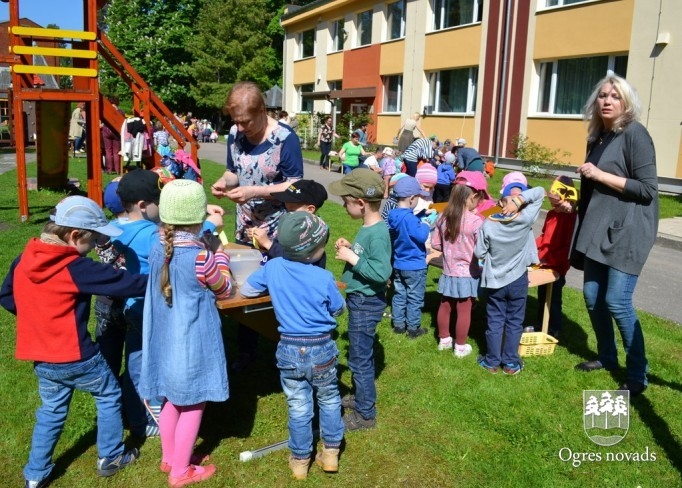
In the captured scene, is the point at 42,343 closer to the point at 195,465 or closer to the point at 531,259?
the point at 195,465

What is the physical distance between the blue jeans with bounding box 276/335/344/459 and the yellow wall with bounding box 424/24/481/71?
18460mm

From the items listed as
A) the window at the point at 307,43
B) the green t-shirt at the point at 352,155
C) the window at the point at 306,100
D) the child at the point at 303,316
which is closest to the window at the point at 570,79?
the green t-shirt at the point at 352,155

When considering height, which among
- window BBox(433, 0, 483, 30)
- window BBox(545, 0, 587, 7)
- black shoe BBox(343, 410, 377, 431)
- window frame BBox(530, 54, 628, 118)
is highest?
window BBox(433, 0, 483, 30)

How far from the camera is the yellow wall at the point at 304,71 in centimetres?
3259

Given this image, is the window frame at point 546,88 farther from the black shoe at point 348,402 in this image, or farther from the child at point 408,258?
the black shoe at point 348,402

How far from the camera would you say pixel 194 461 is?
3400 mm

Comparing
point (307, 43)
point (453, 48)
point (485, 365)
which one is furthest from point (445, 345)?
point (307, 43)

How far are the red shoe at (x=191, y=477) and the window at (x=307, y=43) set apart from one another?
3338 cm

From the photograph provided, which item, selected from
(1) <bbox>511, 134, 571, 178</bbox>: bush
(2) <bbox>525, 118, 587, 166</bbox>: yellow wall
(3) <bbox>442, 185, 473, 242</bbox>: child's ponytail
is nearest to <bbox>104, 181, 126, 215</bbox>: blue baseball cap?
(3) <bbox>442, 185, 473, 242</bbox>: child's ponytail

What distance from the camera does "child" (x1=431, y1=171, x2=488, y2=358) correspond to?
4.95 meters

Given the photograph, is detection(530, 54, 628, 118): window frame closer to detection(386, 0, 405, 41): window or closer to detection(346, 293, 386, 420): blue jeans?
detection(386, 0, 405, 41): window

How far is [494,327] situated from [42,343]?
3177 millimetres

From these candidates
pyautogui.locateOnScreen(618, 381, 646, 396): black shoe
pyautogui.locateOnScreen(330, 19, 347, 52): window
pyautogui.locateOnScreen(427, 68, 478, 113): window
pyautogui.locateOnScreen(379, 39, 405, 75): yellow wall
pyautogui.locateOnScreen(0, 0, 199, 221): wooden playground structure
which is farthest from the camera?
pyautogui.locateOnScreen(330, 19, 347, 52): window

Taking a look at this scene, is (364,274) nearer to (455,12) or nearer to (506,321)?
(506,321)
